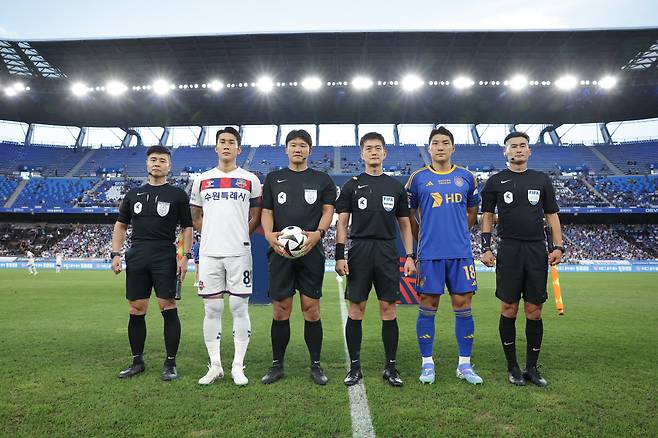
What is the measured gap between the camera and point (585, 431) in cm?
286

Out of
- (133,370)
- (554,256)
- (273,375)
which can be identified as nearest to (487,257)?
(554,256)

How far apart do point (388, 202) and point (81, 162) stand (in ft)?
164

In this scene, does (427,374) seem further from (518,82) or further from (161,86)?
(161,86)

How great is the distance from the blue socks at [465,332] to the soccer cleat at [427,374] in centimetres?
38

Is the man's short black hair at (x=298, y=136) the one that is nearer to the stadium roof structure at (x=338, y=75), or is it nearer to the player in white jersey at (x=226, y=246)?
the player in white jersey at (x=226, y=246)

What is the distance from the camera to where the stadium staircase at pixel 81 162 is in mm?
43438

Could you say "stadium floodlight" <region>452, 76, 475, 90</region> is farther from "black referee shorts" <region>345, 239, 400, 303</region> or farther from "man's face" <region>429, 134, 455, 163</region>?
"black referee shorts" <region>345, 239, 400, 303</region>

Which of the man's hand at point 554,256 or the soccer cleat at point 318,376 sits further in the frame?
the man's hand at point 554,256

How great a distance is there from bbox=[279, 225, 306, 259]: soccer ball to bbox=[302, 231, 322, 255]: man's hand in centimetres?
5

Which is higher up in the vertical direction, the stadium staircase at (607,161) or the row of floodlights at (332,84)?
the row of floodlights at (332,84)

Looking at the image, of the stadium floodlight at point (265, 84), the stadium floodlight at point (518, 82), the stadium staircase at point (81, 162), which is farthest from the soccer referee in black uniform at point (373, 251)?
the stadium staircase at point (81, 162)

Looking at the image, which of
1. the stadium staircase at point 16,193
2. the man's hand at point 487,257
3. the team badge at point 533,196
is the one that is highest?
the stadium staircase at point 16,193

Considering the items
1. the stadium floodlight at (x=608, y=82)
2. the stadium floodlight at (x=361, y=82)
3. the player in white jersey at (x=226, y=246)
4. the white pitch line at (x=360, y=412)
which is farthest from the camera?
the stadium floodlight at (x=361, y=82)

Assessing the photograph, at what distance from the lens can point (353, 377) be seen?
388 cm
